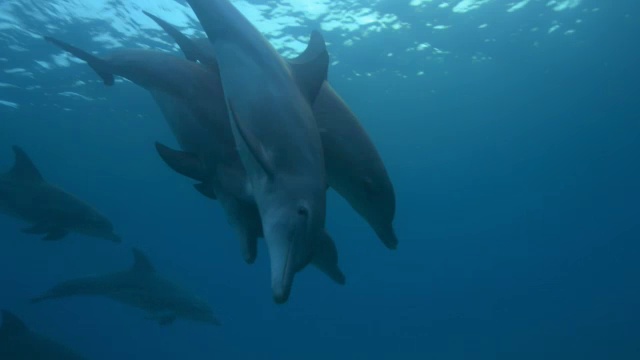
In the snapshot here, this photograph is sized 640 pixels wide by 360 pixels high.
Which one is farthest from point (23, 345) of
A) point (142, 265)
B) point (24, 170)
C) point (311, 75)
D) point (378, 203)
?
point (311, 75)

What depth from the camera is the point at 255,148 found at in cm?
262

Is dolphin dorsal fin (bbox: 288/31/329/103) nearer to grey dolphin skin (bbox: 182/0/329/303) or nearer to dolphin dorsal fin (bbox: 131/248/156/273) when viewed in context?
grey dolphin skin (bbox: 182/0/329/303)

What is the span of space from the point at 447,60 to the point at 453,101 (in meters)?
6.30

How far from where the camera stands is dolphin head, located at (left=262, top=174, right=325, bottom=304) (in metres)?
2.41

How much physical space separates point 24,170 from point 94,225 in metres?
1.94

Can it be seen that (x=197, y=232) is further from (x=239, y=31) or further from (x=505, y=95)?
(x=239, y=31)

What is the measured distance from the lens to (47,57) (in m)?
22.2

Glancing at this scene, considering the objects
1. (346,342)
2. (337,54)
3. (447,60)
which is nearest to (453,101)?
(447,60)

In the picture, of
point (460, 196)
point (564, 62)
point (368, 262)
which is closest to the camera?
point (564, 62)

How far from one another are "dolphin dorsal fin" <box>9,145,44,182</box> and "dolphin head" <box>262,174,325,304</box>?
34.7 ft

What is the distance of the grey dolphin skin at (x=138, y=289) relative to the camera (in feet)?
42.0

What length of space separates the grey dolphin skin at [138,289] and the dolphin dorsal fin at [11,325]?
99 cm

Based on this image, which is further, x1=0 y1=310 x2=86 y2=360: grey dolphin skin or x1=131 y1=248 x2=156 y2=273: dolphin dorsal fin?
x1=131 y1=248 x2=156 y2=273: dolphin dorsal fin

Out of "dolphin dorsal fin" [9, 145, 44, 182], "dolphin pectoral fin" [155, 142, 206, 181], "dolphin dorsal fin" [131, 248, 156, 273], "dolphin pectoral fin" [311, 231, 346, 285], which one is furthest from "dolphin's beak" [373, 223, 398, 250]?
"dolphin dorsal fin" [131, 248, 156, 273]
